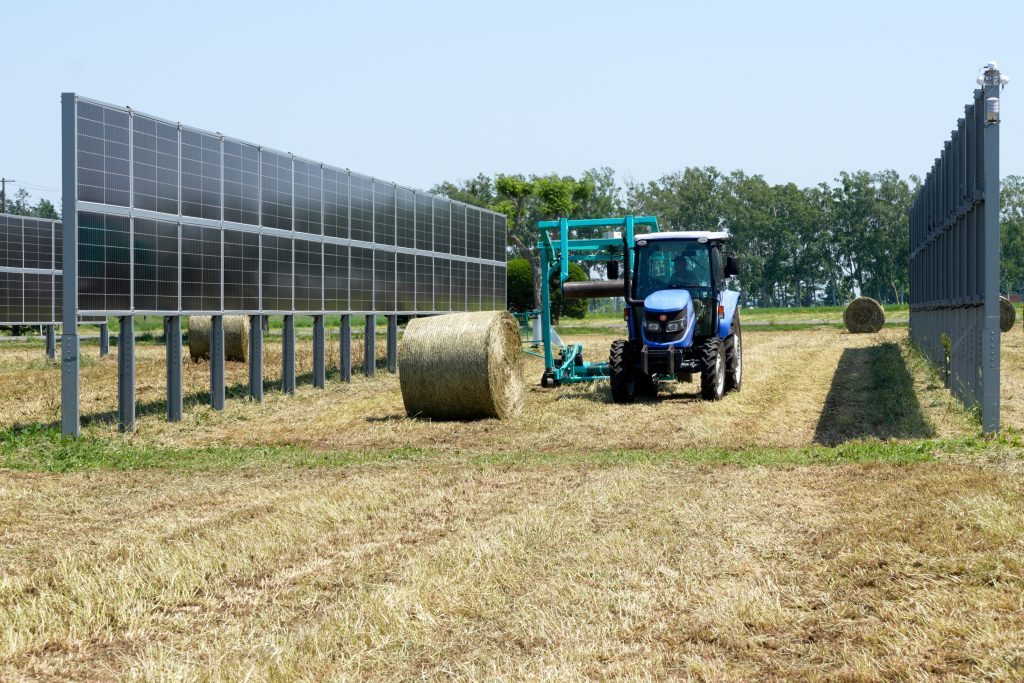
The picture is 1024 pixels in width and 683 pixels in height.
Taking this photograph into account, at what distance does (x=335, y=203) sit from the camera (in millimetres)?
22156

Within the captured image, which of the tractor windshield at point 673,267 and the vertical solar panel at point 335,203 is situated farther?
the vertical solar panel at point 335,203

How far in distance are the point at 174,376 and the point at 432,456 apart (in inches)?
219

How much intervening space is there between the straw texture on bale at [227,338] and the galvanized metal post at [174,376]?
1100 centimetres

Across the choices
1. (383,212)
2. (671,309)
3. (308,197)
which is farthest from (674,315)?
(383,212)

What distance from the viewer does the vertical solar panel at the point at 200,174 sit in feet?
55.3

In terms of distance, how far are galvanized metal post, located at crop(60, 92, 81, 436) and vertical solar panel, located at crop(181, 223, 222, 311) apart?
243 cm

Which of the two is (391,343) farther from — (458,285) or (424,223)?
(458,285)

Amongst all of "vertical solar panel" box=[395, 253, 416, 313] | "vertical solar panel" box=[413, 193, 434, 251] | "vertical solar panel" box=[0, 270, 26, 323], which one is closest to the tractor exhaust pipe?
"vertical solar panel" box=[395, 253, 416, 313]

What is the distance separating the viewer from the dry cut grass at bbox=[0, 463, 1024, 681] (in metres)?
5.27

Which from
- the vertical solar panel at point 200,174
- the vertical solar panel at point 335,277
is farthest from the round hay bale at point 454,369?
Result: the vertical solar panel at point 335,277

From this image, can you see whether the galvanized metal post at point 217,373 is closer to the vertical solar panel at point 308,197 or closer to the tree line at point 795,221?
the vertical solar panel at point 308,197

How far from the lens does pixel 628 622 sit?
574 cm

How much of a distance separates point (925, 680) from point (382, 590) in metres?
2.92

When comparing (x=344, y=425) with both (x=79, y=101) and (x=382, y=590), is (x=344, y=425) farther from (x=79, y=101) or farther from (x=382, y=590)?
(x=382, y=590)
